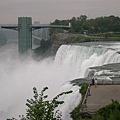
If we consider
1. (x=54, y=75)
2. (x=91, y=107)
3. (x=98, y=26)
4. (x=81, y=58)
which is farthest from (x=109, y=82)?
(x=98, y=26)

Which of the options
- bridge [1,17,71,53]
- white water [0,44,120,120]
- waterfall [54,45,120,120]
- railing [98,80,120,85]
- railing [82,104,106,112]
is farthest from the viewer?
bridge [1,17,71,53]

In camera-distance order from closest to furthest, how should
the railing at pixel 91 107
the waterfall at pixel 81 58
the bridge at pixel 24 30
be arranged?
the railing at pixel 91 107, the waterfall at pixel 81 58, the bridge at pixel 24 30

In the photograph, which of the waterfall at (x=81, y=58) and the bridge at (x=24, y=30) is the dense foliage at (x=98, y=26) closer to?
the bridge at (x=24, y=30)

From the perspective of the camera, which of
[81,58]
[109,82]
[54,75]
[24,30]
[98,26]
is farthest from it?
[98,26]

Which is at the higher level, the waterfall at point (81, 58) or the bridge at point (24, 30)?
the bridge at point (24, 30)

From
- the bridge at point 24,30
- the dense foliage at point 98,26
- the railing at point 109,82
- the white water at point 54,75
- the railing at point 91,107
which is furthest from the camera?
the dense foliage at point 98,26

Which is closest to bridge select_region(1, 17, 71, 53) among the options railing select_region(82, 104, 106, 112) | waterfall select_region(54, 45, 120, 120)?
waterfall select_region(54, 45, 120, 120)

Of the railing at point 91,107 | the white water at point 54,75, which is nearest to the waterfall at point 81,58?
the white water at point 54,75

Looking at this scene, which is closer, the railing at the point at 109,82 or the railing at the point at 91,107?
the railing at the point at 91,107

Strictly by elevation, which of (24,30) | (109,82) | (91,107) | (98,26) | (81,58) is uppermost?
(98,26)

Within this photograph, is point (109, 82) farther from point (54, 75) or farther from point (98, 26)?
point (98, 26)

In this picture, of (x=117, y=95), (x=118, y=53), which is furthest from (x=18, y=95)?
(x=117, y=95)

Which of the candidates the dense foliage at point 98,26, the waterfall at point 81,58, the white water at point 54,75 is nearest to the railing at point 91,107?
the waterfall at point 81,58

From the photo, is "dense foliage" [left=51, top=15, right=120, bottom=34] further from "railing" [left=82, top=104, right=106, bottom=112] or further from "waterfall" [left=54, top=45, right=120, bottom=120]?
"railing" [left=82, top=104, right=106, bottom=112]
